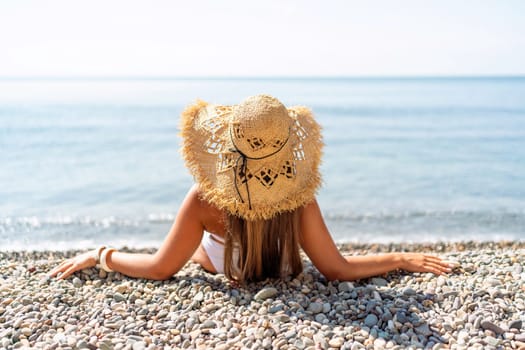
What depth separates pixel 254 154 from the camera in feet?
10.0

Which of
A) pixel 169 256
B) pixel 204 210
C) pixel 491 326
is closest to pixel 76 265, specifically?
pixel 169 256

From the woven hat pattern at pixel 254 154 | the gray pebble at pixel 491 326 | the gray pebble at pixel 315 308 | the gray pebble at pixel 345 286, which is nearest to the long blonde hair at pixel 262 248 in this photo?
the woven hat pattern at pixel 254 154

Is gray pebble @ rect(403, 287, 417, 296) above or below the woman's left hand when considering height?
below

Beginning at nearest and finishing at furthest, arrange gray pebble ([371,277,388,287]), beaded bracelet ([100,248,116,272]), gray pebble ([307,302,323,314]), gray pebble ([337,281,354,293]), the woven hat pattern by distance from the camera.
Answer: the woven hat pattern
gray pebble ([307,302,323,314])
gray pebble ([337,281,354,293])
gray pebble ([371,277,388,287])
beaded bracelet ([100,248,116,272])

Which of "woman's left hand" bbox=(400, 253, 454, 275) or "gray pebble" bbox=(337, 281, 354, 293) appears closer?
"gray pebble" bbox=(337, 281, 354, 293)

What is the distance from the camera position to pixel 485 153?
14977 millimetres

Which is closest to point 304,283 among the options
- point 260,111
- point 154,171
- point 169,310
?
point 169,310

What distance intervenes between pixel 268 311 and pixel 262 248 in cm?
51

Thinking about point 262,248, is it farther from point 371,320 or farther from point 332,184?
point 332,184

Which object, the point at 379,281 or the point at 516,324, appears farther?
the point at 379,281

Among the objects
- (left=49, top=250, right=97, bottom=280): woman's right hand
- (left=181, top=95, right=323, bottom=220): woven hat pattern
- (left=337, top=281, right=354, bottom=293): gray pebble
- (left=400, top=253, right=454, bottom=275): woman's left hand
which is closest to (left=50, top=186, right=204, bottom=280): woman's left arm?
(left=49, top=250, right=97, bottom=280): woman's right hand

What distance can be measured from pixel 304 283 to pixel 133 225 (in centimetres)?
467

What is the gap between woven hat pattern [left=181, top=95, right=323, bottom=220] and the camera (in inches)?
118

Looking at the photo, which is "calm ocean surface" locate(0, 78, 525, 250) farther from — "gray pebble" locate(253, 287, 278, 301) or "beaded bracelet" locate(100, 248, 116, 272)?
"gray pebble" locate(253, 287, 278, 301)
